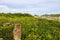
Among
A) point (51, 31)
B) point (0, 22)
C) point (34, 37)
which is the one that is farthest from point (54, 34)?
point (0, 22)

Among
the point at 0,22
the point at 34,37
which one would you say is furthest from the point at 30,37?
the point at 0,22

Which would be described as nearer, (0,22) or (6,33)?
(6,33)

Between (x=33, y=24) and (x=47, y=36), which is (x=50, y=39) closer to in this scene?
(x=47, y=36)

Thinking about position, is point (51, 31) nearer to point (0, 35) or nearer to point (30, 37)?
point (30, 37)

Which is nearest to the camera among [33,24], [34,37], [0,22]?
[34,37]

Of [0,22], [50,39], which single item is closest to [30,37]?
[50,39]

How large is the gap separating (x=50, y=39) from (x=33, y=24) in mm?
2139

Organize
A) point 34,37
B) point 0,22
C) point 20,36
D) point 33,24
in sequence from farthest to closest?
point 0,22, point 33,24, point 34,37, point 20,36

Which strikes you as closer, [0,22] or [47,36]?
[47,36]

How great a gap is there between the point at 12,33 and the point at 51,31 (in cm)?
259

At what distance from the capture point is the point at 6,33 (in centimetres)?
1641

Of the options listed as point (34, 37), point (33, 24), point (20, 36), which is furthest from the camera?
point (33, 24)

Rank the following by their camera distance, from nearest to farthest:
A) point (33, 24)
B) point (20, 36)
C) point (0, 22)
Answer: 1. point (20, 36)
2. point (33, 24)
3. point (0, 22)

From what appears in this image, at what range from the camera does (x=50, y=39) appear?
15.9 metres
